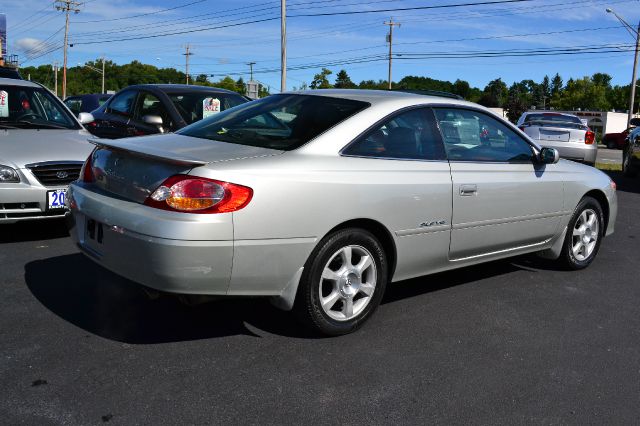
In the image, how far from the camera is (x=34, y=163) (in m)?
5.43

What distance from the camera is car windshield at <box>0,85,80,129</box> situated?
21.6ft

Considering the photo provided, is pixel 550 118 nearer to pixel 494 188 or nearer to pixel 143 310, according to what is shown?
pixel 494 188

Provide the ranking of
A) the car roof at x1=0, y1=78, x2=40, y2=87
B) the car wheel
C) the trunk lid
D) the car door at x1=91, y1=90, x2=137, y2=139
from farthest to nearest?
the car wheel
the car door at x1=91, y1=90, x2=137, y2=139
the car roof at x1=0, y1=78, x2=40, y2=87
the trunk lid

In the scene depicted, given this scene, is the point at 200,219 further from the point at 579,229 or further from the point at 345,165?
the point at 579,229

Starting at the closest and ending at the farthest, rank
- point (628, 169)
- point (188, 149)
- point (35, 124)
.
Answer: point (188, 149) → point (35, 124) → point (628, 169)

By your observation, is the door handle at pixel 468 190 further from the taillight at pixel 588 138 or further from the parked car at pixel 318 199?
the taillight at pixel 588 138

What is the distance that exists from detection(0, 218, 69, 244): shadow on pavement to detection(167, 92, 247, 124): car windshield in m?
2.39

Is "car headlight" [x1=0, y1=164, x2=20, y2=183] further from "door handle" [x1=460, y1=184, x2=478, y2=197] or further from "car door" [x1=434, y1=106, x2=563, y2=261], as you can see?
"door handle" [x1=460, y1=184, x2=478, y2=197]

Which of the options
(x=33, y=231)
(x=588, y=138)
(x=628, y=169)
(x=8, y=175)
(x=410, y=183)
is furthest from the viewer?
(x=588, y=138)

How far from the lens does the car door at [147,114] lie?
8062 mm

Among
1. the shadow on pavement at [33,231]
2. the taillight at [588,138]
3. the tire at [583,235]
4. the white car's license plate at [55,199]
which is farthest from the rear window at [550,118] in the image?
the white car's license plate at [55,199]

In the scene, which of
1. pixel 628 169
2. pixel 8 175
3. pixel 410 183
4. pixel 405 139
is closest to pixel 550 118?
pixel 628 169

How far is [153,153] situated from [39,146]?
9.64 feet

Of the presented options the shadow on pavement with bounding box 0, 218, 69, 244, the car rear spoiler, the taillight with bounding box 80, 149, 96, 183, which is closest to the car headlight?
the shadow on pavement with bounding box 0, 218, 69, 244
